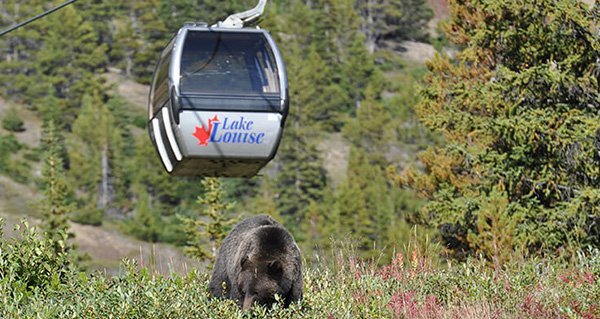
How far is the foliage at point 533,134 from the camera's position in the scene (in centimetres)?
2242

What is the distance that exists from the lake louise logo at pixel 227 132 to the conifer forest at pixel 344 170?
1.31m

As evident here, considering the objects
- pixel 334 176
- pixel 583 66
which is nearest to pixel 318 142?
pixel 334 176

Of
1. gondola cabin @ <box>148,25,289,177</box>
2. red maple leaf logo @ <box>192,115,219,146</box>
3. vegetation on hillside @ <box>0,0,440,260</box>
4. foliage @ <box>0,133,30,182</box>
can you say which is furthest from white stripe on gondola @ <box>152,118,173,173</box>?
foliage @ <box>0,133,30,182</box>

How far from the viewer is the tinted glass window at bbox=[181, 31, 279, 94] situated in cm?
1034

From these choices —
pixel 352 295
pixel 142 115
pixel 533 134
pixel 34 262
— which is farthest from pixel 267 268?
pixel 142 115

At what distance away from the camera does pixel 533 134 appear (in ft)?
74.1

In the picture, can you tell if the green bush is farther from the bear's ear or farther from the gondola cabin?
the bear's ear

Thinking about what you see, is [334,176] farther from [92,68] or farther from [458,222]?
[458,222]

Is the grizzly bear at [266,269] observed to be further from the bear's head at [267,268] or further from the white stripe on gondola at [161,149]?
the white stripe on gondola at [161,149]

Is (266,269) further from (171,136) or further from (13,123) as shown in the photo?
(13,123)

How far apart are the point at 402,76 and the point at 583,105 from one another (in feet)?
359

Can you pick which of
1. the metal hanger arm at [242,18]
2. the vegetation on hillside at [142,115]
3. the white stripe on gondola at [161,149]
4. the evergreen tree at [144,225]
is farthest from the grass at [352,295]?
the evergreen tree at [144,225]

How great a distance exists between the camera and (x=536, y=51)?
78.3 feet

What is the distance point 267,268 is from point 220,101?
1850 mm
